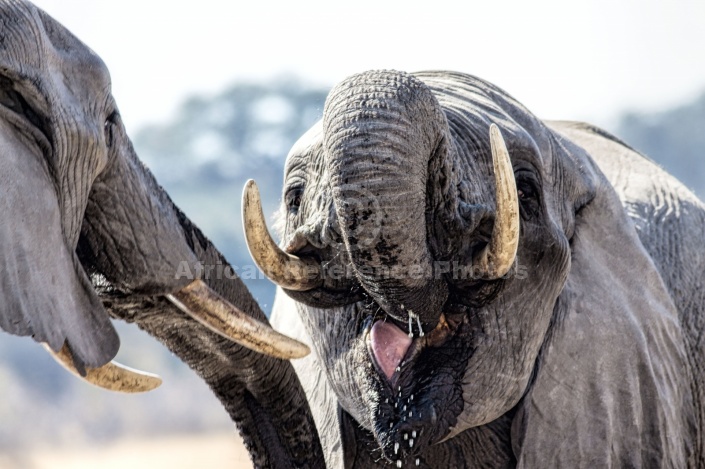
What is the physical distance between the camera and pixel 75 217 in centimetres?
290

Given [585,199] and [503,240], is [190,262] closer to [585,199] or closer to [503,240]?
[503,240]

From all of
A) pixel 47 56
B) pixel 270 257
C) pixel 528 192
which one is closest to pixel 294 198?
pixel 270 257

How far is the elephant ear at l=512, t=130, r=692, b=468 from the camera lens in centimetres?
337

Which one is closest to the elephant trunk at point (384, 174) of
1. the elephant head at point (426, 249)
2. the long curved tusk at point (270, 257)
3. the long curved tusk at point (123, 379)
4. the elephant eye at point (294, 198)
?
the elephant head at point (426, 249)

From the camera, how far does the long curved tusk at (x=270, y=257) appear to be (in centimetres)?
306

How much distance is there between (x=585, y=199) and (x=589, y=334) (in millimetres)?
310

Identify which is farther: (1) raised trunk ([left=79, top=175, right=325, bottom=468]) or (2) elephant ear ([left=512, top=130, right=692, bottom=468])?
(2) elephant ear ([left=512, top=130, right=692, bottom=468])

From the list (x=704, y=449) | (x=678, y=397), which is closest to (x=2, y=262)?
(x=678, y=397)

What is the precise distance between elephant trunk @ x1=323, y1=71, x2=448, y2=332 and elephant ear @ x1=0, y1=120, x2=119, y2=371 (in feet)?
1.51

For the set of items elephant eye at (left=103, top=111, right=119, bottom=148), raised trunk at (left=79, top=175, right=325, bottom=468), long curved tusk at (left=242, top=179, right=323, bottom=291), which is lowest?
raised trunk at (left=79, top=175, right=325, bottom=468)

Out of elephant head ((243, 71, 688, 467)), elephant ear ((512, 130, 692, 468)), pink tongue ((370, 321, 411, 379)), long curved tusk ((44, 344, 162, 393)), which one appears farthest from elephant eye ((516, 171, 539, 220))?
long curved tusk ((44, 344, 162, 393))

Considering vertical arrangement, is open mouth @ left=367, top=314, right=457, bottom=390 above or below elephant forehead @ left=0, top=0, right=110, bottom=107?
below

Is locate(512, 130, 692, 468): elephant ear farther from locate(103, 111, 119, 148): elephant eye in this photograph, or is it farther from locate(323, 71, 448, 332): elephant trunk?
locate(103, 111, 119, 148): elephant eye

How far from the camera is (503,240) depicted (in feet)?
9.85
